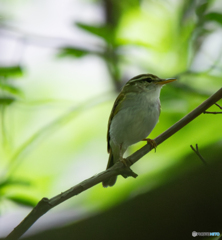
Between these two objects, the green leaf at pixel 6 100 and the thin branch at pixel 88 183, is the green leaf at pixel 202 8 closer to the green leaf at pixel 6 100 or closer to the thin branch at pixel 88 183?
the thin branch at pixel 88 183

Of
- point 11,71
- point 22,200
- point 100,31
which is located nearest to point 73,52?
→ point 100,31

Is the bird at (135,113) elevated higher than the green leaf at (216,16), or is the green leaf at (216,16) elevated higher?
the bird at (135,113)

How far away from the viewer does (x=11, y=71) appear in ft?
8.63

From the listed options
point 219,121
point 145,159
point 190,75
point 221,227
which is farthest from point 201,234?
point 145,159

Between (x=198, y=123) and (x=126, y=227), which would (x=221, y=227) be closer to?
(x=126, y=227)

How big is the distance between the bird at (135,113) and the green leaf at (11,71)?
1.58 metres

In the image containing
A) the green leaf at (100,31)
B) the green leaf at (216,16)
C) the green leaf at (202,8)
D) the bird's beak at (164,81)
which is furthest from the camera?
the bird's beak at (164,81)

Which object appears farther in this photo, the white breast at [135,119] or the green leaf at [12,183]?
the white breast at [135,119]

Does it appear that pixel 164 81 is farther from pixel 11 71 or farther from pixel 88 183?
pixel 88 183

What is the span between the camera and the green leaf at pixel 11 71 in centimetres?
262

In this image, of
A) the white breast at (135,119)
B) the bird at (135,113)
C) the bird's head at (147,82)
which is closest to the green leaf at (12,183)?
the bird at (135,113)

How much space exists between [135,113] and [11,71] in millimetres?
1655

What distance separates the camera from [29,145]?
2.86m

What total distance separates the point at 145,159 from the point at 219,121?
142cm
